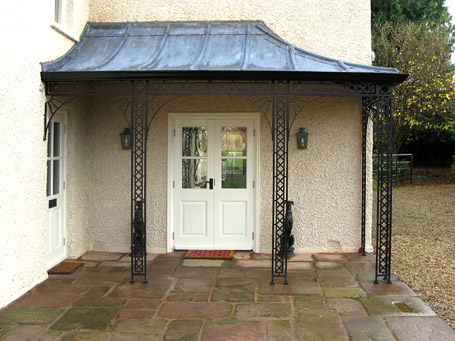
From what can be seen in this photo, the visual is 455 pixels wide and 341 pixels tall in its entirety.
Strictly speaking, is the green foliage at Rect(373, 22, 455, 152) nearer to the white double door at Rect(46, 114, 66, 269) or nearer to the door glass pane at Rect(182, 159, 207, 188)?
the door glass pane at Rect(182, 159, 207, 188)

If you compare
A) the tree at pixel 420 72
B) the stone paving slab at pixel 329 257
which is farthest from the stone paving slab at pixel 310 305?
the tree at pixel 420 72

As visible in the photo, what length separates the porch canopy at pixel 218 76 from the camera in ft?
17.1

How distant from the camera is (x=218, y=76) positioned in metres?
5.17

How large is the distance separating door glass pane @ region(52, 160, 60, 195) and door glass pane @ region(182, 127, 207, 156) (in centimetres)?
197

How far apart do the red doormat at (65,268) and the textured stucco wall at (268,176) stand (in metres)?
0.79

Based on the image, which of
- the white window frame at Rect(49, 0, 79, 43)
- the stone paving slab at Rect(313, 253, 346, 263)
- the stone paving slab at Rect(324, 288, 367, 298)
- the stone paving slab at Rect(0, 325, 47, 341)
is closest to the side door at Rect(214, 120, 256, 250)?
the stone paving slab at Rect(313, 253, 346, 263)

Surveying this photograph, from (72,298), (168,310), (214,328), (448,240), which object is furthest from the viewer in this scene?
(448,240)

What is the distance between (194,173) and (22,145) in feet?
9.29

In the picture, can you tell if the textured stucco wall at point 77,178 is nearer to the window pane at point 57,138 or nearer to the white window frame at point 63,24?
the window pane at point 57,138

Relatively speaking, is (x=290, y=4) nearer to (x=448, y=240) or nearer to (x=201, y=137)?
(x=201, y=137)

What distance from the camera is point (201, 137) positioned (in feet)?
22.7

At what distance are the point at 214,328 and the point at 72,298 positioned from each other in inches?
71.8

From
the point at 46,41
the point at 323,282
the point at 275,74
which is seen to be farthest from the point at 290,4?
the point at 323,282

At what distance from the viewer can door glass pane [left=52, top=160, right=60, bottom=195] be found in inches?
235
